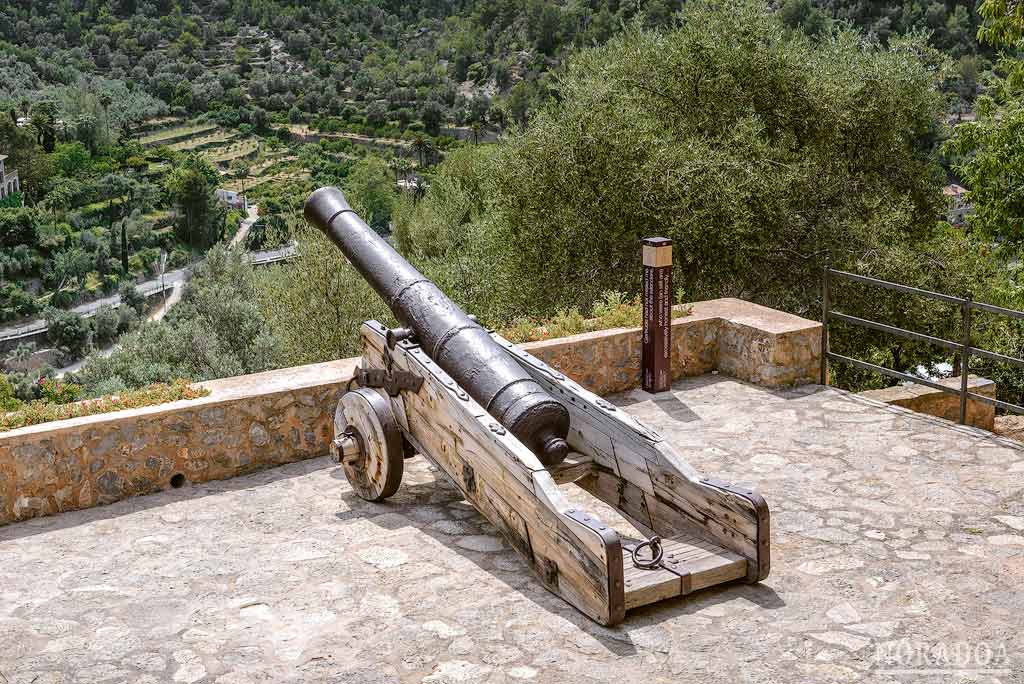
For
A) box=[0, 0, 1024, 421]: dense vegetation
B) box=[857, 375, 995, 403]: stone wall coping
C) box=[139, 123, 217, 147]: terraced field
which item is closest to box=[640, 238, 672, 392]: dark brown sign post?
box=[0, 0, 1024, 421]: dense vegetation

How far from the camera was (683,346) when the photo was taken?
6.90 meters

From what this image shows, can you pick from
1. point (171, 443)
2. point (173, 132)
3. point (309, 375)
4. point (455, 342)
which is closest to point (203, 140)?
point (173, 132)

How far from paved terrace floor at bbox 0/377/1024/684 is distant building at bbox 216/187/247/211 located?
68358 millimetres

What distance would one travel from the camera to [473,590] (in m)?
4.08

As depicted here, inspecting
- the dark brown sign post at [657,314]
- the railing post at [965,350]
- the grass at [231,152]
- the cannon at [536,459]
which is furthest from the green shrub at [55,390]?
the grass at [231,152]

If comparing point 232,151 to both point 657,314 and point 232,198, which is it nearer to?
point 232,198

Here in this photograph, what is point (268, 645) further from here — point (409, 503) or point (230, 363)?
point (230, 363)

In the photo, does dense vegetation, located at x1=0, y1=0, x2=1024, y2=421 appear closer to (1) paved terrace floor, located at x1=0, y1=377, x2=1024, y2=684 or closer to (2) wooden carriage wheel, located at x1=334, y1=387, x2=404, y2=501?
(2) wooden carriage wheel, located at x1=334, y1=387, x2=404, y2=501

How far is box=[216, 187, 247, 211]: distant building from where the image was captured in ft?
232

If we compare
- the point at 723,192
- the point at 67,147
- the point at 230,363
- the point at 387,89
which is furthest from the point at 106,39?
the point at 723,192

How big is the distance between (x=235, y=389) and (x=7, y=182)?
8028 centimetres

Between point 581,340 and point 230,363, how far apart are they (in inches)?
794

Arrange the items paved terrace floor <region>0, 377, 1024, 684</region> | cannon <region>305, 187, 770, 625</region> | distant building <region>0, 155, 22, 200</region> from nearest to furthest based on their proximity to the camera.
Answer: paved terrace floor <region>0, 377, 1024, 684</region> → cannon <region>305, 187, 770, 625</region> → distant building <region>0, 155, 22, 200</region>

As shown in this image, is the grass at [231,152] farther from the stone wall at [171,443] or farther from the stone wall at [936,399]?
the stone wall at [171,443]
